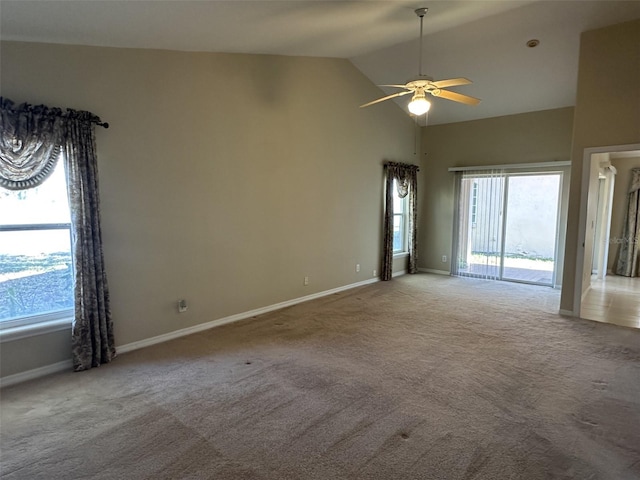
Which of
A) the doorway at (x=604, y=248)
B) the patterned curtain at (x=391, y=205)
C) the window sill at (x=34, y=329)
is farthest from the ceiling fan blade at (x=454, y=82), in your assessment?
the window sill at (x=34, y=329)

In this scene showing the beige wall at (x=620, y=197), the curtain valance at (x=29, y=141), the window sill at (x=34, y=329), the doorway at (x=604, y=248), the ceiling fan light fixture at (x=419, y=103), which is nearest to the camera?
the curtain valance at (x=29, y=141)

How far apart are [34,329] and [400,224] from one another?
20.2ft

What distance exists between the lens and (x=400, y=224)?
7.49m

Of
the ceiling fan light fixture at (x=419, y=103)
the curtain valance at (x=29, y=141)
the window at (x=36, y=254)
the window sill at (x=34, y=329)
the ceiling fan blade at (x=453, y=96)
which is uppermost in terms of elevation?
the ceiling fan blade at (x=453, y=96)

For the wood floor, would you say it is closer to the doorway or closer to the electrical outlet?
the doorway

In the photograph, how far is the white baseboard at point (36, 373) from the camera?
9.30 ft

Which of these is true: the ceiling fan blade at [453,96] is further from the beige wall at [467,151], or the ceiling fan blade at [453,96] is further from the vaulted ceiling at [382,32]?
the beige wall at [467,151]

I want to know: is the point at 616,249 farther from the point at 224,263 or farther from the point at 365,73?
the point at 224,263

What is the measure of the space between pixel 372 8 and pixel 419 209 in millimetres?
4826

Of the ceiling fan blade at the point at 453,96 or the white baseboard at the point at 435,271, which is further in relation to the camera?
the white baseboard at the point at 435,271

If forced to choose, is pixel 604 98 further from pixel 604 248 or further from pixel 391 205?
pixel 604 248

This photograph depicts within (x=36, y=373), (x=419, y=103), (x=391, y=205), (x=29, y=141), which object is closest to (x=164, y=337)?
(x=36, y=373)

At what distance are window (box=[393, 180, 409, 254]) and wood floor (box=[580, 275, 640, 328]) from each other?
3203 millimetres

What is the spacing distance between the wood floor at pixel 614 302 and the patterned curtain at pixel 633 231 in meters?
0.31
